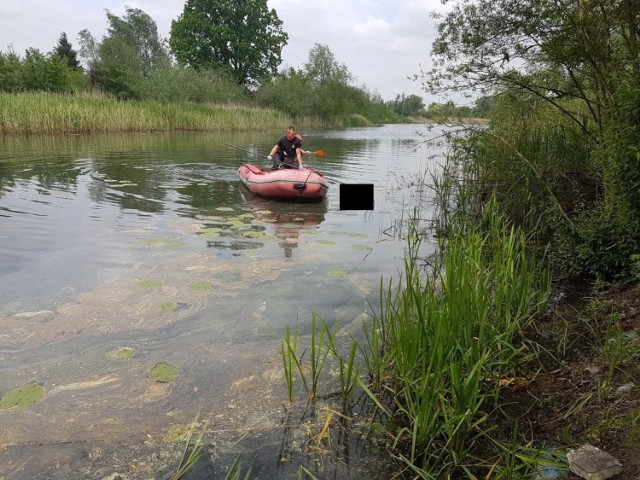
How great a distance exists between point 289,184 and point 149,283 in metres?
4.25

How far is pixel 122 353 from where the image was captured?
3436 mm

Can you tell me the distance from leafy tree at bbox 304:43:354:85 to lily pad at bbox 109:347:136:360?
49234 mm

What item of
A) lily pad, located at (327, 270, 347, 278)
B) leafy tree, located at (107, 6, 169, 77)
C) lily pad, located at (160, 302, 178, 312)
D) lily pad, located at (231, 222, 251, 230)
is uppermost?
leafy tree, located at (107, 6, 169, 77)

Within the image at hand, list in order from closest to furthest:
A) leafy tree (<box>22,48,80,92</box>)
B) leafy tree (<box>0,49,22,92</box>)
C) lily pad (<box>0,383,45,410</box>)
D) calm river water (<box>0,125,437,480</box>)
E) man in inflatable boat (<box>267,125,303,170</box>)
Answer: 1. calm river water (<box>0,125,437,480</box>)
2. lily pad (<box>0,383,45,410</box>)
3. man in inflatable boat (<box>267,125,303,170</box>)
4. leafy tree (<box>0,49,22,92</box>)
5. leafy tree (<box>22,48,80,92</box>)

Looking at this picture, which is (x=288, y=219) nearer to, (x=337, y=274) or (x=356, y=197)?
(x=356, y=197)

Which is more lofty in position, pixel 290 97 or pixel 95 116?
pixel 290 97

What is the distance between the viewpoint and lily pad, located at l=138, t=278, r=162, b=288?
4648 mm

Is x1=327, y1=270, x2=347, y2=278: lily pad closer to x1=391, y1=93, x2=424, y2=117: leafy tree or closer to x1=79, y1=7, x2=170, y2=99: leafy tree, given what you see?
x1=79, y1=7, x2=170, y2=99: leafy tree

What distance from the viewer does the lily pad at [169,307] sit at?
417 cm

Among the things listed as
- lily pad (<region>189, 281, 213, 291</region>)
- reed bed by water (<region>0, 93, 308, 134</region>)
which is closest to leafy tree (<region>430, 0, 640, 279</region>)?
lily pad (<region>189, 281, 213, 291</region>)

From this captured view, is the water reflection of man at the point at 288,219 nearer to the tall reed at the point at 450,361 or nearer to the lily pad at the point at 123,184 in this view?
the lily pad at the point at 123,184

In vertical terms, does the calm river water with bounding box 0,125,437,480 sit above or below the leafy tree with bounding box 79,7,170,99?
below

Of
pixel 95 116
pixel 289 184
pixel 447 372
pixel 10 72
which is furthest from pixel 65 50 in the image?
pixel 447 372

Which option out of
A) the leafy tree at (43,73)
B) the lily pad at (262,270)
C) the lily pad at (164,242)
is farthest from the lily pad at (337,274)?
the leafy tree at (43,73)
